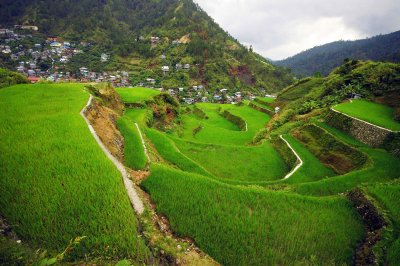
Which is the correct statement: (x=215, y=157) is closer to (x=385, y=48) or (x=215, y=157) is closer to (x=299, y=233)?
(x=299, y=233)

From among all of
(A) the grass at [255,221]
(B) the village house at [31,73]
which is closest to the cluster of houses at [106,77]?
(B) the village house at [31,73]

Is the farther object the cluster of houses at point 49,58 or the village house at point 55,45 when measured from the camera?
the village house at point 55,45

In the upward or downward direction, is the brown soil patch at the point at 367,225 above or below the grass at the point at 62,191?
below

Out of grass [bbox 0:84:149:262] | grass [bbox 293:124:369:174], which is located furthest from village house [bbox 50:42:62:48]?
grass [bbox 293:124:369:174]

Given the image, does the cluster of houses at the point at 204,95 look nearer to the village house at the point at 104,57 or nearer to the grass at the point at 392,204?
the village house at the point at 104,57

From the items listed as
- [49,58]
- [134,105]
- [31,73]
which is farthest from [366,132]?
[49,58]

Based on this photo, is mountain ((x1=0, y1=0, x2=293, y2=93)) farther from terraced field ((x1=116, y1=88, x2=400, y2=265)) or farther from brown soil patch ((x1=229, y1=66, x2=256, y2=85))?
terraced field ((x1=116, y1=88, x2=400, y2=265))

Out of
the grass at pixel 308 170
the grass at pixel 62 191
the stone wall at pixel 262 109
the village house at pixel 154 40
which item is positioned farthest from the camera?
the village house at pixel 154 40

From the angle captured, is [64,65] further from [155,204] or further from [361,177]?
[361,177]
